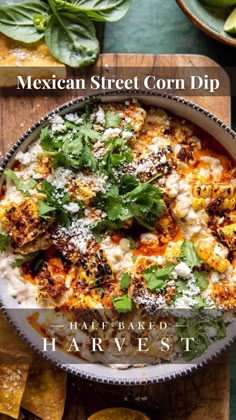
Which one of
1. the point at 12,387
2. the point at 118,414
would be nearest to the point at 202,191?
the point at 118,414

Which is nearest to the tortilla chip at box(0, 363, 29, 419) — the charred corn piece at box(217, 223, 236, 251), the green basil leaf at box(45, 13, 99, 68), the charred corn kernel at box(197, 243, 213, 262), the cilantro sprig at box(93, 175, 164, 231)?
the cilantro sprig at box(93, 175, 164, 231)

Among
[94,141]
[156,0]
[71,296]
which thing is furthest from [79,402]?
[156,0]

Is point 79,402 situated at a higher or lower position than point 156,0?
lower

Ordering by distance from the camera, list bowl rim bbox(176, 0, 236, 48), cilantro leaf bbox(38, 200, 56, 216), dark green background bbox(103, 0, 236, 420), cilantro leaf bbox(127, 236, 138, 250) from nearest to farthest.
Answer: cilantro leaf bbox(38, 200, 56, 216)
cilantro leaf bbox(127, 236, 138, 250)
bowl rim bbox(176, 0, 236, 48)
dark green background bbox(103, 0, 236, 420)

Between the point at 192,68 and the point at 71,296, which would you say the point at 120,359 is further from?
the point at 192,68

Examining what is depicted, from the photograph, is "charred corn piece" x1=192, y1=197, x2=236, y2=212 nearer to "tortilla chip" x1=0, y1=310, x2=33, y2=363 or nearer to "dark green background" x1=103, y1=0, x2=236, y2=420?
"dark green background" x1=103, y1=0, x2=236, y2=420

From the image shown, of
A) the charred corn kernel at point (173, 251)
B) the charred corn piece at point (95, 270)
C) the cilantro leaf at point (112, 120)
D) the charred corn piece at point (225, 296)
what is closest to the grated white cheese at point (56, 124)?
the cilantro leaf at point (112, 120)
